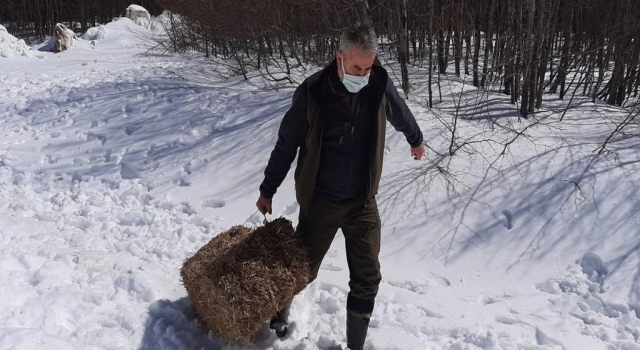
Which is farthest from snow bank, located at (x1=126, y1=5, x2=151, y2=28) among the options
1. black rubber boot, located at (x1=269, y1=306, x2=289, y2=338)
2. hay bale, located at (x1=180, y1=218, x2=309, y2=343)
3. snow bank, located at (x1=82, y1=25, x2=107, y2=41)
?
black rubber boot, located at (x1=269, y1=306, x2=289, y2=338)

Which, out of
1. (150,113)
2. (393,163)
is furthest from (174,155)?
(393,163)

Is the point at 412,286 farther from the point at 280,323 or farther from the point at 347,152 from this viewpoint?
the point at 347,152

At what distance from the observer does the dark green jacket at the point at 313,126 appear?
2.46 meters

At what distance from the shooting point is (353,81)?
238cm

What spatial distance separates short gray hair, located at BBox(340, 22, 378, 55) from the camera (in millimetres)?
2307

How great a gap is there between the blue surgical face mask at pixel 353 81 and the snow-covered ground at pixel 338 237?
161cm

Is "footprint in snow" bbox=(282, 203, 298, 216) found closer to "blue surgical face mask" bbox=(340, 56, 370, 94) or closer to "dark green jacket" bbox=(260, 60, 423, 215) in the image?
"dark green jacket" bbox=(260, 60, 423, 215)

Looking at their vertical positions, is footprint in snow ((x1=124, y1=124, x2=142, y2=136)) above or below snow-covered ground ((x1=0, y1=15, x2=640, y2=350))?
above

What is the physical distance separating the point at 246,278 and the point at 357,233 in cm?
66

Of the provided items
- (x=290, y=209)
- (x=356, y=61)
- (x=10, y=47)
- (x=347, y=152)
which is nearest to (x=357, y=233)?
(x=347, y=152)

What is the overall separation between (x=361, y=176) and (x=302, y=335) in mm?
1181

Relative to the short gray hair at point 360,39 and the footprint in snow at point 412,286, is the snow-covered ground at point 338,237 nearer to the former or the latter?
the footprint in snow at point 412,286

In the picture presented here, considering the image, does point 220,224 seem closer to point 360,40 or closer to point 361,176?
point 361,176

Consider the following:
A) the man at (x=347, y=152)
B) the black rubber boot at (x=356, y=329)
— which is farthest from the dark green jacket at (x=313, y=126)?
the black rubber boot at (x=356, y=329)
